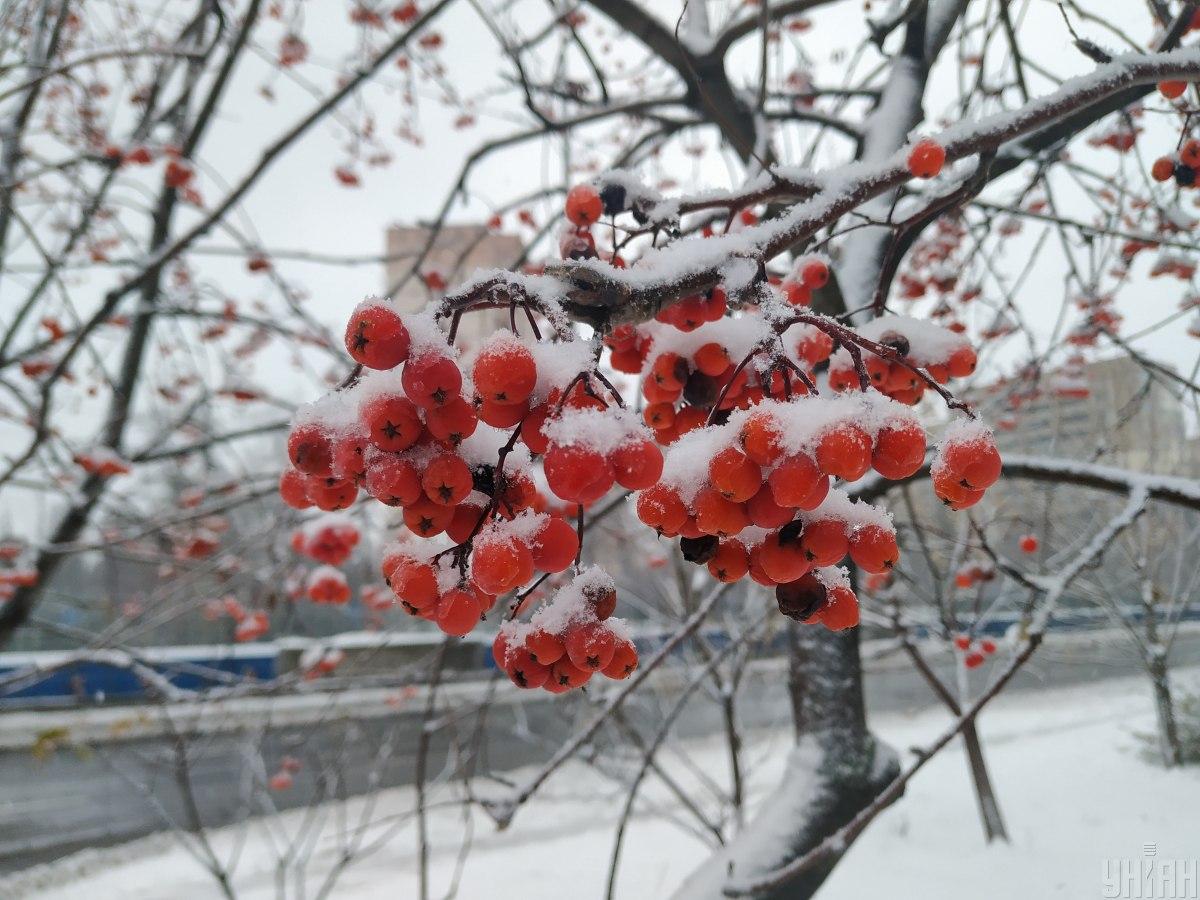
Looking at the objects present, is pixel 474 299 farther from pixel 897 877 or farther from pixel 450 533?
pixel 897 877

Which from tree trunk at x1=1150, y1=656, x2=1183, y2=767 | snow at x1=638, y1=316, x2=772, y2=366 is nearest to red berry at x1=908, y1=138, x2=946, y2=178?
snow at x1=638, y1=316, x2=772, y2=366

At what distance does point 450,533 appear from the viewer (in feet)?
3.18

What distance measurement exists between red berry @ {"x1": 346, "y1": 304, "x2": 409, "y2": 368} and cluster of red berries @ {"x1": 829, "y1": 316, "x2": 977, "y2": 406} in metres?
0.80

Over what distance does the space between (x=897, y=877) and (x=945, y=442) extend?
463 cm

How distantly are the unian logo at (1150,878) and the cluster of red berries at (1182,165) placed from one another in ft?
10.1

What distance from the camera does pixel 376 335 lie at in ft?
2.72

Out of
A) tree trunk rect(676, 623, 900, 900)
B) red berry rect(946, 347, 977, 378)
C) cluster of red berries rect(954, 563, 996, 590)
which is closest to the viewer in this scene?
red berry rect(946, 347, 977, 378)

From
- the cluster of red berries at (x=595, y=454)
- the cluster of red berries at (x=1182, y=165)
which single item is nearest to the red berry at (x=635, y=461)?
the cluster of red berries at (x=595, y=454)

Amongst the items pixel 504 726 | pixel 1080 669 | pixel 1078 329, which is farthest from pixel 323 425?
pixel 1080 669

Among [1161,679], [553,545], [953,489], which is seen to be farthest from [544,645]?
[1161,679]

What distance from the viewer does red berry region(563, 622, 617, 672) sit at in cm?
96

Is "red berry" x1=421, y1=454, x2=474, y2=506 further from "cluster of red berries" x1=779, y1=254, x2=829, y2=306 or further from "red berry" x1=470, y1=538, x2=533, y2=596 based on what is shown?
"cluster of red berries" x1=779, y1=254, x2=829, y2=306

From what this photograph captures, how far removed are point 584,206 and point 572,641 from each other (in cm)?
84

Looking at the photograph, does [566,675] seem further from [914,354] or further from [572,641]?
[914,354]
